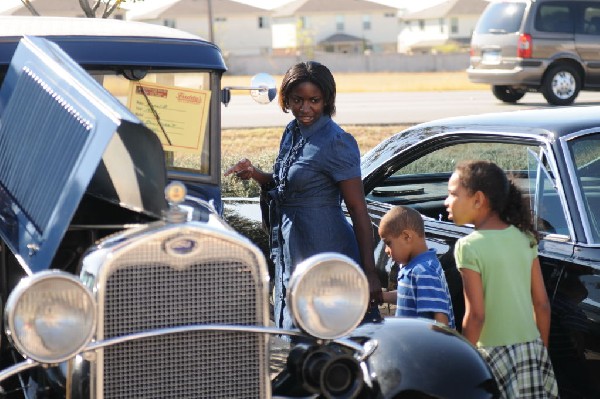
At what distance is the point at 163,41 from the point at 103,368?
6.69ft

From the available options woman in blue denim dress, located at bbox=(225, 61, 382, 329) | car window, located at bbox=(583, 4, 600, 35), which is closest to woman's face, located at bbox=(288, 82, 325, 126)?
woman in blue denim dress, located at bbox=(225, 61, 382, 329)

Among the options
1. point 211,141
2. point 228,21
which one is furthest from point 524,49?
point 228,21

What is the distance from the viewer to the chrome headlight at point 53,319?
3.23 metres

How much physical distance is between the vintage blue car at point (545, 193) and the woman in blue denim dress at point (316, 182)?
861 mm

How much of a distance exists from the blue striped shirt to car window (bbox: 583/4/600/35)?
16.3 metres

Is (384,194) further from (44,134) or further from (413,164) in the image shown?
→ (44,134)

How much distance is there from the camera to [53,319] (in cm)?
326

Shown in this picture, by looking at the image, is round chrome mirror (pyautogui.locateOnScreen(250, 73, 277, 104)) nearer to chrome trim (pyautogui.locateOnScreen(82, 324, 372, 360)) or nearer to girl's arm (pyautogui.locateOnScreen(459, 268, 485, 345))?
girl's arm (pyautogui.locateOnScreen(459, 268, 485, 345))

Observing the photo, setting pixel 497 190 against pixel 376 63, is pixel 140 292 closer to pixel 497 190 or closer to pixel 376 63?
pixel 497 190

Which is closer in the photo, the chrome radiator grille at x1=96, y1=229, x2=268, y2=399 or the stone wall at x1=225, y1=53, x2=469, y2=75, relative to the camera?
the chrome radiator grille at x1=96, y1=229, x2=268, y2=399

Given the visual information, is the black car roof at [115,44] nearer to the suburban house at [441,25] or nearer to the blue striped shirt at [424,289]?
the blue striped shirt at [424,289]

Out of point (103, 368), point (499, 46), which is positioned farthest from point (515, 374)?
point (499, 46)

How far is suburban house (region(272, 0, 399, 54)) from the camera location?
9500 centimetres

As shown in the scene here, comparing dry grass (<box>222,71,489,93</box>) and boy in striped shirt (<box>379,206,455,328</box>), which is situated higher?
dry grass (<box>222,71,489,93</box>)
